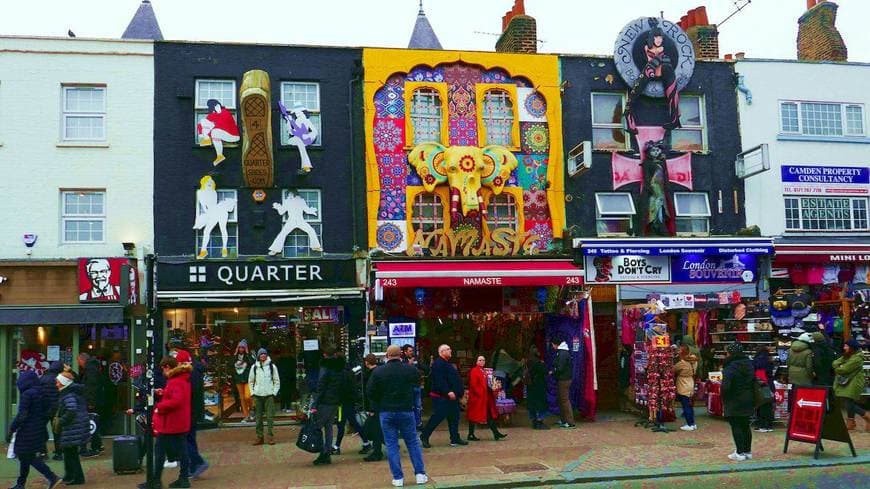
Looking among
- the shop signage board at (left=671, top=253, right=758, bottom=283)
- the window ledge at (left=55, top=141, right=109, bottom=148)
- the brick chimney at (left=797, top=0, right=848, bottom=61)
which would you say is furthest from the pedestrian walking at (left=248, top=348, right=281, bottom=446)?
the brick chimney at (left=797, top=0, right=848, bottom=61)

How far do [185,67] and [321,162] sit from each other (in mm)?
3593

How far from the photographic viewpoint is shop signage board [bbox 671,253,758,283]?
60.8ft

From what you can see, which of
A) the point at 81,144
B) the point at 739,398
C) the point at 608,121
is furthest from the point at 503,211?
the point at 81,144

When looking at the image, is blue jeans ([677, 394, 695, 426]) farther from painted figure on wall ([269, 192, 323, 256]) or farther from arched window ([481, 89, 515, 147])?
painted figure on wall ([269, 192, 323, 256])

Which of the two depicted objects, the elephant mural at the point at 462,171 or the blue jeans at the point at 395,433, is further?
the elephant mural at the point at 462,171

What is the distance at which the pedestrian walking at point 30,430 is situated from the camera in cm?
1034

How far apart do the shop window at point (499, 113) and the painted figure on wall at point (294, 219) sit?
4.43 meters

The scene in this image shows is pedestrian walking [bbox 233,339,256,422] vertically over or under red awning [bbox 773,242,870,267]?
under

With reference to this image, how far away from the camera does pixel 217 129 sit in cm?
1703

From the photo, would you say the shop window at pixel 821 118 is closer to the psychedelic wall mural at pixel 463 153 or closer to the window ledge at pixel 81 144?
the psychedelic wall mural at pixel 463 153

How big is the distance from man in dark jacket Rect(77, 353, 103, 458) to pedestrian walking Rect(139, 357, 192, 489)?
11.3 feet

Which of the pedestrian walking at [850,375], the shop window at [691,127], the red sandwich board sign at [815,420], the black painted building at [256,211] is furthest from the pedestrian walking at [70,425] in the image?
the shop window at [691,127]

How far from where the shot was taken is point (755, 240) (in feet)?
59.5

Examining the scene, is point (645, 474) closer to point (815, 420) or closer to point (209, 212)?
point (815, 420)
